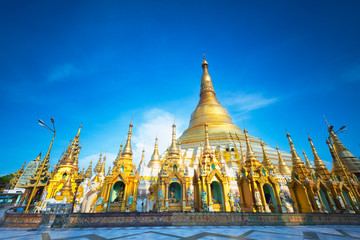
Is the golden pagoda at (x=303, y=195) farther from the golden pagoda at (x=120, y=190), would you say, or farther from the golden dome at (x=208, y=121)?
the golden dome at (x=208, y=121)

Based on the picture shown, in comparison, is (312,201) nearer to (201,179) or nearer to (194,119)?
(201,179)

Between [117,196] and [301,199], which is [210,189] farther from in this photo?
[117,196]

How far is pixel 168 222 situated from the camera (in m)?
10.5

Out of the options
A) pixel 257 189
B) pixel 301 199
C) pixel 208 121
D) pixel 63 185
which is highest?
pixel 208 121

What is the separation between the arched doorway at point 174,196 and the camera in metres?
15.0

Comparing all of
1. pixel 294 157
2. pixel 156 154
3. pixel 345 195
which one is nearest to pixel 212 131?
pixel 156 154

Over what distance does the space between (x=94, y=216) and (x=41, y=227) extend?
8.76 ft

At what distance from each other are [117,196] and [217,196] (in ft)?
34.2

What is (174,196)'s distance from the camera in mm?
16438

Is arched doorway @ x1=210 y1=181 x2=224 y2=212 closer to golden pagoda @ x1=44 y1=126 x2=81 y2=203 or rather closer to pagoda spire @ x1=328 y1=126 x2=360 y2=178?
golden pagoda @ x1=44 y1=126 x2=81 y2=203

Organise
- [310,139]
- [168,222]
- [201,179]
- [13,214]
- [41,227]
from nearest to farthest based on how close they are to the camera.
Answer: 1. [41,227]
2. [13,214]
3. [168,222]
4. [201,179]
5. [310,139]

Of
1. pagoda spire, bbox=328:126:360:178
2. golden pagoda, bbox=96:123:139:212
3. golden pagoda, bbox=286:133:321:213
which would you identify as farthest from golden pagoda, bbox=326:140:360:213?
golden pagoda, bbox=96:123:139:212

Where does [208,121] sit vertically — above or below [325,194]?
above

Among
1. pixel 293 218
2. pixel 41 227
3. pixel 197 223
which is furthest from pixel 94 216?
pixel 293 218
